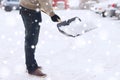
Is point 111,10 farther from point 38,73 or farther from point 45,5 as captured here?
point 45,5

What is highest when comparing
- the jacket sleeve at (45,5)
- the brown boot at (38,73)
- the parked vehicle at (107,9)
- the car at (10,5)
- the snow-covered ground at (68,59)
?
the jacket sleeve at (45,5)

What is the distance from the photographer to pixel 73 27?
5.79 metres

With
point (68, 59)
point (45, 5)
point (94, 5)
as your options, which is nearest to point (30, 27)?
point (45, 5)

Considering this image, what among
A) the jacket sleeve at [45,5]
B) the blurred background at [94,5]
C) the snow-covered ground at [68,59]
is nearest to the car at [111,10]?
the blurred background at [94,5]

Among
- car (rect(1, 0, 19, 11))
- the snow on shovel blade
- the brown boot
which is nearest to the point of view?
the brown boot

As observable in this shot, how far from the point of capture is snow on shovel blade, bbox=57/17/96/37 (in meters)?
5.59

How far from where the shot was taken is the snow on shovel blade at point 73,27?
559 centimetres

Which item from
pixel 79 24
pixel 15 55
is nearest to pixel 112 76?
pixel 79 24

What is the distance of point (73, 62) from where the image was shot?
20.6ft

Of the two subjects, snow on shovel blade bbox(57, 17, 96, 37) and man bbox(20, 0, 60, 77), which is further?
snow on shovel blade bbox(57, 17, 96, 37)

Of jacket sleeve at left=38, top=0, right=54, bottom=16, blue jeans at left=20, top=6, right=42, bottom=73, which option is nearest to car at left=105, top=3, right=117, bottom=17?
blue jeans at left=20, top=6, right=42, bottom=73

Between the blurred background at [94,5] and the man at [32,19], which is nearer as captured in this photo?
the man at [32,19]

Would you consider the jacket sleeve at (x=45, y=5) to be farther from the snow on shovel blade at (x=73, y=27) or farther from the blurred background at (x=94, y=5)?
the blurred background at (x=94, y=5)

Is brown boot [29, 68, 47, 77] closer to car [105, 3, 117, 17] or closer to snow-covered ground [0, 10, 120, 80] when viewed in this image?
snow-covered ground [0, 10, 120, 80]
